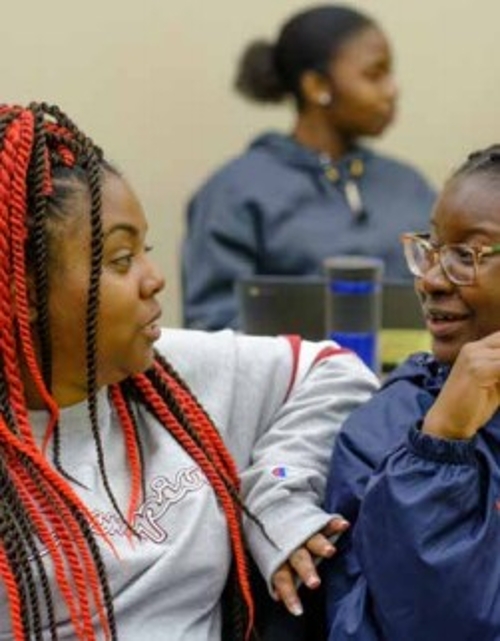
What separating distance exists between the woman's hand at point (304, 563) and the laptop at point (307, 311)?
2.41 feet

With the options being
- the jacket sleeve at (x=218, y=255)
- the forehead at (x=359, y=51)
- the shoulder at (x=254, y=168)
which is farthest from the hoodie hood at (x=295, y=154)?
the forehead at (x=359, y=51)

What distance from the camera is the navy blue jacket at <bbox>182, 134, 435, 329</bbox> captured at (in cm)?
307

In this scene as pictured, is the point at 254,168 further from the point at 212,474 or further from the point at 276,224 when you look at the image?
the point at 212,474

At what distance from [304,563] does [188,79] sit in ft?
7.52

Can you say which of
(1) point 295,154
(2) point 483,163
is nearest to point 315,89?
(1) point 295,154

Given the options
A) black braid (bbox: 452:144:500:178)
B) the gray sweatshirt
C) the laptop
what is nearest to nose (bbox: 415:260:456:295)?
black braid (bbox: 452:144:500:178)

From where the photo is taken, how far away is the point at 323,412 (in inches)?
66.2

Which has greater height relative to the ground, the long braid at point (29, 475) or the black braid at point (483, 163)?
the black braid at point (483, 163)

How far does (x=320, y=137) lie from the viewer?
3.38m

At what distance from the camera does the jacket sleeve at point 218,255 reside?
3.04 m

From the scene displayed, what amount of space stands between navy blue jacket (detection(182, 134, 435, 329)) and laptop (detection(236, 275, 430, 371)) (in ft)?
2.35

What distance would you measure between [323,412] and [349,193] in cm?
157

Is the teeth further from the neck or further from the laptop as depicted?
the neck

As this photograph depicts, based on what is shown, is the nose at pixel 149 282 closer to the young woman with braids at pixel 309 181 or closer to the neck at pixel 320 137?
the young woman with braids at pixel 309 181
